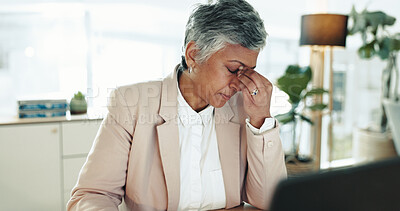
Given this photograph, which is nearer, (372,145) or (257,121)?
(257,121)

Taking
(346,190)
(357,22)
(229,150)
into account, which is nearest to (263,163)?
(229,150)

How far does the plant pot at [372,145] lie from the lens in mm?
3984

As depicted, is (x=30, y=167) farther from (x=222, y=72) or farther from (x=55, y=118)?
(x=222, y=72)

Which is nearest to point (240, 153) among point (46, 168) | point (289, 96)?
point (289, 96)

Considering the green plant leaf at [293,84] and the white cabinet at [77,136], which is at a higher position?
the green plant leaf at [293,84]

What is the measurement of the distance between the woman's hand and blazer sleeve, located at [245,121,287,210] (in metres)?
0.06

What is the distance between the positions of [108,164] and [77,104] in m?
1.89

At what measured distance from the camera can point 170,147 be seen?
4.30ft

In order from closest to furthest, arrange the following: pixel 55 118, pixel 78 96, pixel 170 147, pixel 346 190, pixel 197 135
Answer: pixel 346 190 < pixel 170 147 < pixel 197 135 < pixel 55 118 < pixel 78 96

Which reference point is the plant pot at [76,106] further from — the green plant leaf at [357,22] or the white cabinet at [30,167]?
the green plant leaf at [357,22]

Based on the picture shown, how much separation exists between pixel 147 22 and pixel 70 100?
41.3 inches

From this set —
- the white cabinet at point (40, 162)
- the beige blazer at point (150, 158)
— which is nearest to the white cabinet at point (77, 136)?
the white cabinet at point (40, 162)

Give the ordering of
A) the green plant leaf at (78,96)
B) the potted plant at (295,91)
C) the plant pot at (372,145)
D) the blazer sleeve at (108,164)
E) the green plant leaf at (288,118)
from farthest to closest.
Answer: the plant pot at (372,145), the green plant leaf at (288,118), the potted plant at (295,91), the green plant leaf at (78,96), the blazer sleeve at (108,164)

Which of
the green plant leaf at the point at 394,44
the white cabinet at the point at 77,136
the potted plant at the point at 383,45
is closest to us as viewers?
the white cabinet at the point at 77,136
